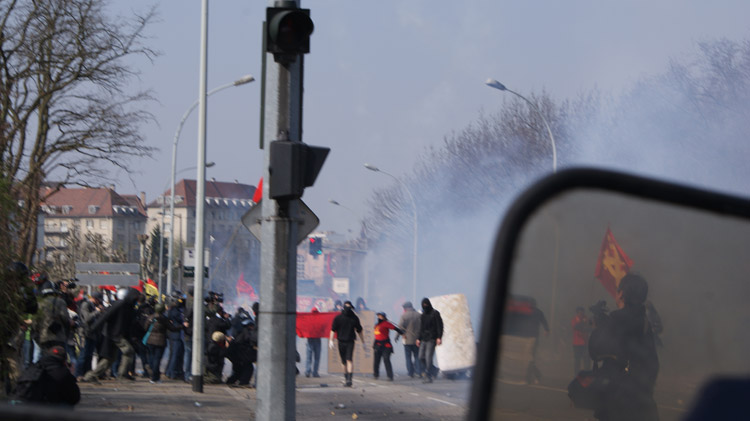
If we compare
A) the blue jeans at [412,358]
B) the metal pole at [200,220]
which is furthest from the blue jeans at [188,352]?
the blue jeans at [412,358]

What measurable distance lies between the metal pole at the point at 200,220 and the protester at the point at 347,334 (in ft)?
10.9

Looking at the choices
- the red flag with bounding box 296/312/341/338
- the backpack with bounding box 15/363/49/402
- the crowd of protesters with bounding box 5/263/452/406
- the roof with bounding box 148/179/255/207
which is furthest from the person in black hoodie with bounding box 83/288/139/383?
the roof with bounding box 148/179/255/207

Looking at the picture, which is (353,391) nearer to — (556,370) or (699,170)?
(556,370)

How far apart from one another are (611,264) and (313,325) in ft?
69.9

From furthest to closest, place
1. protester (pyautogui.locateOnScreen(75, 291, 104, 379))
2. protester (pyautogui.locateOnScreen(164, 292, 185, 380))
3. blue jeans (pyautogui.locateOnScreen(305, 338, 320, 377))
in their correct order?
blue jeans (pyautogui.locateOnScreen(305, 338, 320, 377)) < protester (pyautogui.locateOnScreen(164, 292, 185, 380)) < protester (pyautogui.locateOnScreen(75, 291, 104, 379))

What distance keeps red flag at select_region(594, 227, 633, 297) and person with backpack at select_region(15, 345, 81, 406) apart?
8200mm

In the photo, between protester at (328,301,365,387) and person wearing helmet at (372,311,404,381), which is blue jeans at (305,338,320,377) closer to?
person wearing helmet at (372,311,404,381)

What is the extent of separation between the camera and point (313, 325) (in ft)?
73.2

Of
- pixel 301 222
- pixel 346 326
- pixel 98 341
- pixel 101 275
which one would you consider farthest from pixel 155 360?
pixel 301 222

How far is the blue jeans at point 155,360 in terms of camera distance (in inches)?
713

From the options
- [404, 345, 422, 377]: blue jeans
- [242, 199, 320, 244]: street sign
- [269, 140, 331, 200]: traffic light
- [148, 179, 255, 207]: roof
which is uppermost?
[148, 179, 255, 207]: roof

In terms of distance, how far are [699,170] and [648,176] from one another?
35528 millimetres

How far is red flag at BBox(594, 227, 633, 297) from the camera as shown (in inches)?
47.9

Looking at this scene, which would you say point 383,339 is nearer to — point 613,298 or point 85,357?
point 85,357
